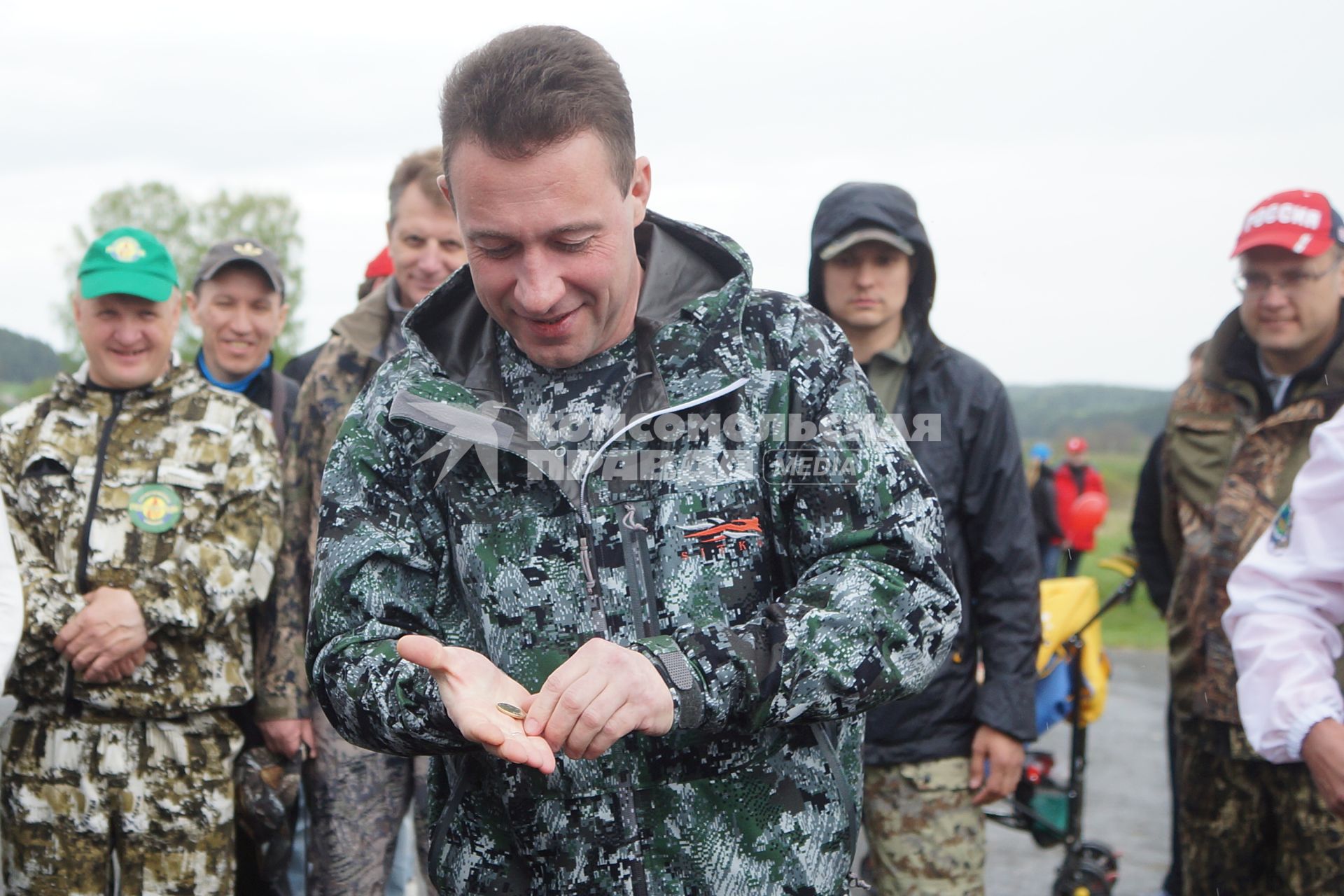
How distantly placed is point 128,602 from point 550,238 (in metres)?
2.41

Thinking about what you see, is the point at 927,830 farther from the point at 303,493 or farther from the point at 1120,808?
the point at 1120,808

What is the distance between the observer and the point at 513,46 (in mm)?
2006

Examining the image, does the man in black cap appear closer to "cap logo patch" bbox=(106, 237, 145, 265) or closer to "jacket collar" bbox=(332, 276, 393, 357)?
"jacket collar" bbox=(332, 276, 393, 357)

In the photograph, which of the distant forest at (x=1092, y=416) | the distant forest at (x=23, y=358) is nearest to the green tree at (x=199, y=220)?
the distant forest at (x=1092, y=416)

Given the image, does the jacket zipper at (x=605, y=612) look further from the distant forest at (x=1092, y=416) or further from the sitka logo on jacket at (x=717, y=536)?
the distant forest at (x=1092, y=416)

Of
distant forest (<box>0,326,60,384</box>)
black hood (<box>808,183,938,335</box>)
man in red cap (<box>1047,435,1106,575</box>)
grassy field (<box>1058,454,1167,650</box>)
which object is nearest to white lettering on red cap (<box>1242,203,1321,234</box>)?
black hood (<box>808,183,938,335</box>)

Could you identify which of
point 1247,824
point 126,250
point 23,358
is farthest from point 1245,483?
point 23,358

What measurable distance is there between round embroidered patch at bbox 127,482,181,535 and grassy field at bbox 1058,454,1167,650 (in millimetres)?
7888

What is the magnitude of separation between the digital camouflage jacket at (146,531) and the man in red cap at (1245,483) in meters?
3.22

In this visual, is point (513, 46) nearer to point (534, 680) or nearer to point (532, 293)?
point (532, 293)

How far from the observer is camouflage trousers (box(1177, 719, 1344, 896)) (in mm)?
3727

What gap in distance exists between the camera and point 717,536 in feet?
6.94

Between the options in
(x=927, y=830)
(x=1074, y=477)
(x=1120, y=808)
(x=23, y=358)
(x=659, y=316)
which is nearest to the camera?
(x=659, y=316)

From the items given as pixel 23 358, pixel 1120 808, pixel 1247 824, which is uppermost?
pixel 23 358
